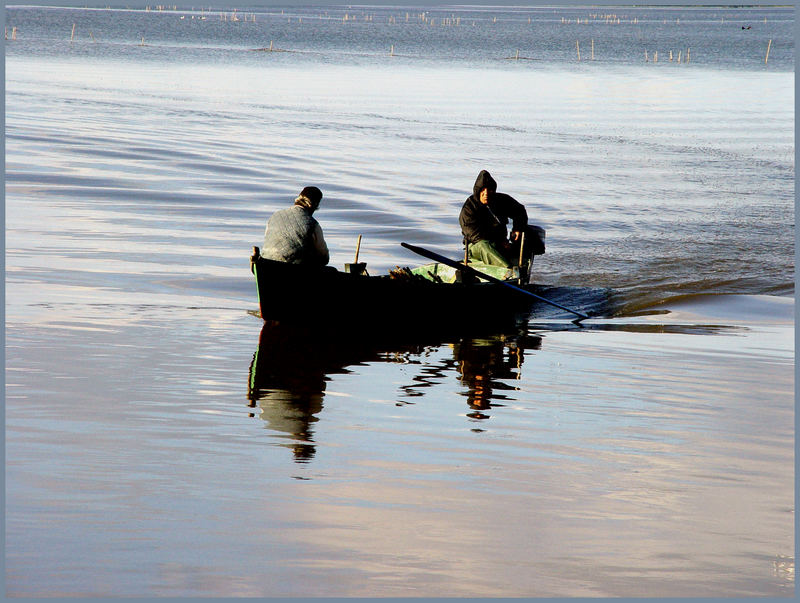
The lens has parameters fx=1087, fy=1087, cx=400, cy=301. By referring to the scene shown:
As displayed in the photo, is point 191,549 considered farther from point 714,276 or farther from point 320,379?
point 714,276

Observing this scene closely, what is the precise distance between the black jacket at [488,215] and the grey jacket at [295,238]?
225cm

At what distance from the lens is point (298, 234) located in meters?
10.9

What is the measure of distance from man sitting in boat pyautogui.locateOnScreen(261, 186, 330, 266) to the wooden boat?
140 mm

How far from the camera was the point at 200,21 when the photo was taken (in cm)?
11106

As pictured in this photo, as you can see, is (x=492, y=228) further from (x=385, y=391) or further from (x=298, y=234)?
(x=385, y=391)

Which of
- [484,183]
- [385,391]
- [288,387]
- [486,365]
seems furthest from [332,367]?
[484,183]

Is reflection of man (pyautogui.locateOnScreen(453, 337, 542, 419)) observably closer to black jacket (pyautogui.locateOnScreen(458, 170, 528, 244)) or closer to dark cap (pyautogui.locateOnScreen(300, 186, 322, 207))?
black jacket (pyautogui.locateOnScreen(458, 170, 528, 244))

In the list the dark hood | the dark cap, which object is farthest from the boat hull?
the dark hood

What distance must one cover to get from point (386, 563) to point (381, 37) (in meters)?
89.0

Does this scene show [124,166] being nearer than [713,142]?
Yes

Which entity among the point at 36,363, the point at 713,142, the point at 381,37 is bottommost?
the point at 36,363

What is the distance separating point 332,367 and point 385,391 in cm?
107

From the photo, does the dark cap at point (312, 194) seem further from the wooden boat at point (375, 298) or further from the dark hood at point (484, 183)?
the dark hood at point (484, 183)

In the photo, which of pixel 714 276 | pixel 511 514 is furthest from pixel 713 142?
pixel 511 514
